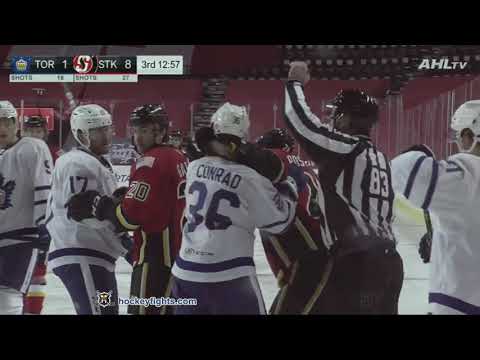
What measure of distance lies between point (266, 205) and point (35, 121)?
126 centimetres

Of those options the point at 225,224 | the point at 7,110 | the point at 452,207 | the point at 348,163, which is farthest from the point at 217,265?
the point at 7,110

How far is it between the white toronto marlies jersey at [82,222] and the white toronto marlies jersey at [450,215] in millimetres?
1172

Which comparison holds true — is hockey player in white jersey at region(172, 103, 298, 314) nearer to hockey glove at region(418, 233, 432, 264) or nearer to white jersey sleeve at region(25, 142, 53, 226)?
hockey glove at region(418, 233, 432, 264)

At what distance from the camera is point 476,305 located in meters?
2.36

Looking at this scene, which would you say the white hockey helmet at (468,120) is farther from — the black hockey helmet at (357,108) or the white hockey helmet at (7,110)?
the white hockey helmet at (7,110)

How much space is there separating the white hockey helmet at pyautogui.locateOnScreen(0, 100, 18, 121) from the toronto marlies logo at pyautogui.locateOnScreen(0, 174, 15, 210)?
0.89 feet

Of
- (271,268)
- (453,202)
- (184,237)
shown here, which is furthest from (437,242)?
(184,237)

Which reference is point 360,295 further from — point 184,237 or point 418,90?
point 418,90

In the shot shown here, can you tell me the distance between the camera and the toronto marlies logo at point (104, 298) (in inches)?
109

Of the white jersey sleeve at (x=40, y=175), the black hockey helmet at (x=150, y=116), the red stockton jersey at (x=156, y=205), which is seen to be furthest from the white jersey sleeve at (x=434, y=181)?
the white jersey sleeve at (x=40, y=175)

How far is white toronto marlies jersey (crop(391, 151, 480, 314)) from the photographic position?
2189 mm

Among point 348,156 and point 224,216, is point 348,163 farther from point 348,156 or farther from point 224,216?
point 224,216

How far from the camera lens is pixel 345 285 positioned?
8.52 ft

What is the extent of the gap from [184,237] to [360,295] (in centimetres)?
71
